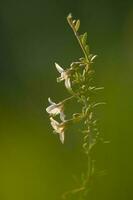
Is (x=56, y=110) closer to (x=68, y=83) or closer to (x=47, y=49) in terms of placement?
(x=68, y=83)

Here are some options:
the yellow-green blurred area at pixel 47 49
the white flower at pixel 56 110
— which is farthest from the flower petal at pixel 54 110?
the yellow-green blurred area at pixel 47 49

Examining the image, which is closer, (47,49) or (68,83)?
(68,83)

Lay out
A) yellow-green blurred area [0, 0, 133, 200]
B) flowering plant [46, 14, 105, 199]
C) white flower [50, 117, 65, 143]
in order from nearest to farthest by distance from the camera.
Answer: flowering plant [46, 14, 105, 199] → white flower [50, 117, 65, 143] → yellow-green blurred area [0, 0, 133, 200]

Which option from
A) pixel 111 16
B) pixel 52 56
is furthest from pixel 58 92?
pixel 111 16

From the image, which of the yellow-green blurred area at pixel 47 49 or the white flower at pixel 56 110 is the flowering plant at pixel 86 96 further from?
the yellow-green blurred area at pixel 47 49

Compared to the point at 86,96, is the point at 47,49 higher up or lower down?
higher up

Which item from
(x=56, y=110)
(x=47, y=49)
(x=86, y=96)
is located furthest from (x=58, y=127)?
(x=47, y=49)

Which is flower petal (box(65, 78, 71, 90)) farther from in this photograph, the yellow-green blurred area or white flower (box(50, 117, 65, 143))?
the yellow-green blurred area

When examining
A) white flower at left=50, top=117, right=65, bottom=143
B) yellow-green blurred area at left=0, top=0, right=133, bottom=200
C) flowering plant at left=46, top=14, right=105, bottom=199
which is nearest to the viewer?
flowering plant at left=46, top=14, right=105, bottom=199

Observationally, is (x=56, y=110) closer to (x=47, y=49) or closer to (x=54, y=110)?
(x=54, y=110)

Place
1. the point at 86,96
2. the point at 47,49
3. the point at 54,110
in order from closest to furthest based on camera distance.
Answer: the point at 86,96
the point at 54,110
the point at 47,49

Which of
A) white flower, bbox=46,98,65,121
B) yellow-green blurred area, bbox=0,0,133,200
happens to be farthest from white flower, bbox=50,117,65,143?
yellow-green blurred area, bbox=0,0,133,200

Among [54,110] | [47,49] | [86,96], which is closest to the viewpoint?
[86,96]
